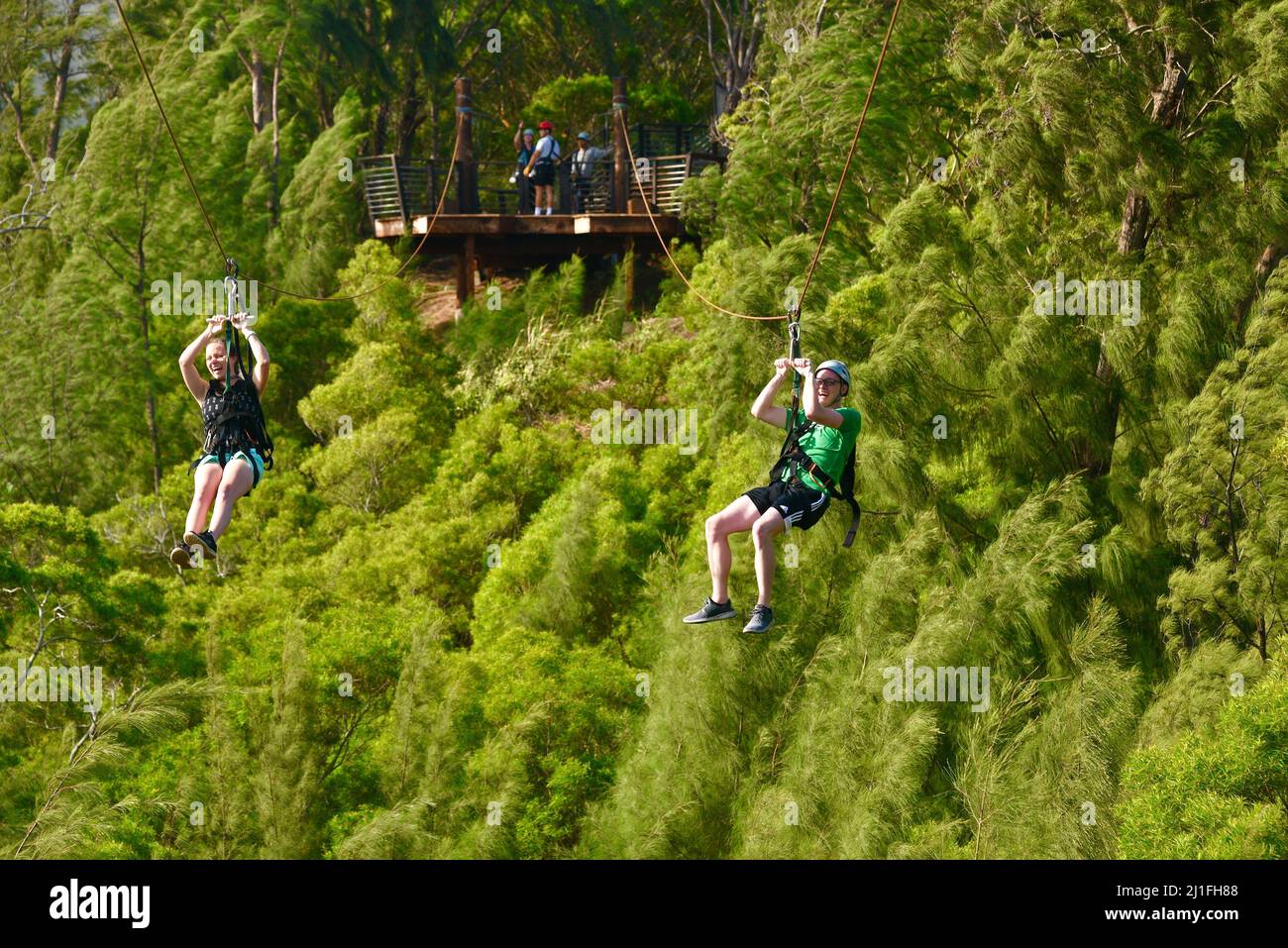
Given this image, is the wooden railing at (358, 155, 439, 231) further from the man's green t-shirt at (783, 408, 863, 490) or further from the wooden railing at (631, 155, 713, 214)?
the man's green t-shirt at (783, 408, 863, 490)

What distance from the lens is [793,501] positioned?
33.1 feet

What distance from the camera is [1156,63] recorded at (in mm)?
19547

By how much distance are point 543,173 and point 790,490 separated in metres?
17.9

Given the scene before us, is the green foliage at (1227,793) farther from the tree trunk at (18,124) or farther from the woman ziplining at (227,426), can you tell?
the tree trunk at (18,124)

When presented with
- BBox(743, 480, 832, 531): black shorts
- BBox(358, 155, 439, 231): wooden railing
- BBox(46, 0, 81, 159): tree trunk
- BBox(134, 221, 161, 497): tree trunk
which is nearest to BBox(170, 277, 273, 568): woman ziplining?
BBox(743, 480, 832, 531): black shorts

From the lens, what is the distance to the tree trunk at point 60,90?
116 ft

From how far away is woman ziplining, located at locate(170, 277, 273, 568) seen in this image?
1020 cm

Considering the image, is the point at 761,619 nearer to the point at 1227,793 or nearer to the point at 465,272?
the point at 1227,793

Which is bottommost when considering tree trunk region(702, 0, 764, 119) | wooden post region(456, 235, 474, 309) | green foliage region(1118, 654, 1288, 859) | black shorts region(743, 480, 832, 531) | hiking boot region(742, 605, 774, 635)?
green foliage region(1118, 654, 1288, 859)

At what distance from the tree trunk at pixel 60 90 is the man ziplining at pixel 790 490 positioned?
1100 inches

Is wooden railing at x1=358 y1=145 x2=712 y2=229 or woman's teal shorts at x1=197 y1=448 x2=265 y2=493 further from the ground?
wooden railing at x1=358 y1=145 x2=712 y2=229
